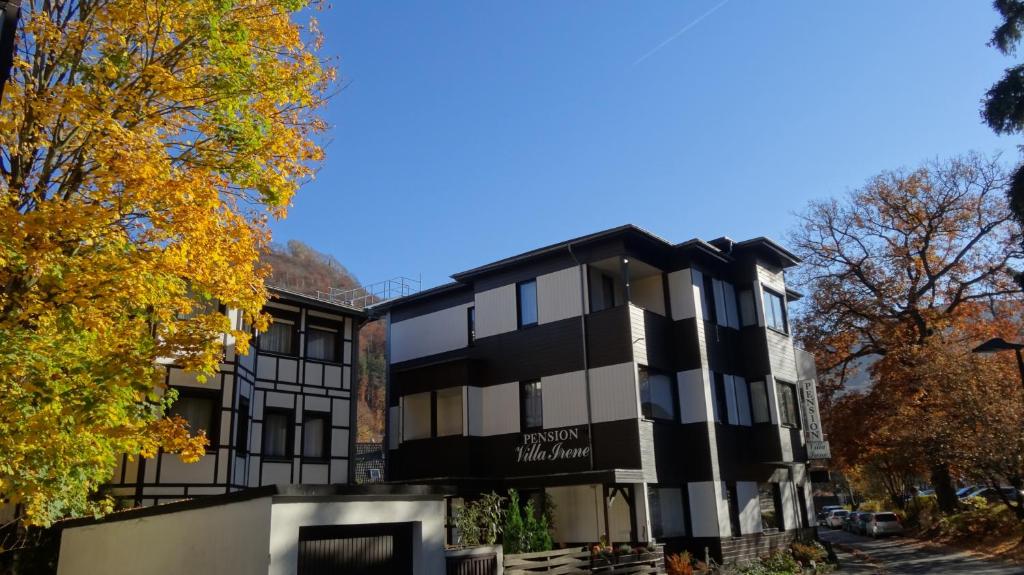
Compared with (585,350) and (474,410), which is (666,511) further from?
(474,410)

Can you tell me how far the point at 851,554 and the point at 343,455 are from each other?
21.0 m

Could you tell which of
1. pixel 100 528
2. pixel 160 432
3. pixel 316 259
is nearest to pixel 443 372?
pixel 100 528

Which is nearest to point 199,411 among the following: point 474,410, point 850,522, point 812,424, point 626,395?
point 474,410

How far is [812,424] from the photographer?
89.0 feet

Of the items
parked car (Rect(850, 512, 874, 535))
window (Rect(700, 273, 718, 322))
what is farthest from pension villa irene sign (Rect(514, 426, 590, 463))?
parked car (Rect(850, 512, 874, 535))

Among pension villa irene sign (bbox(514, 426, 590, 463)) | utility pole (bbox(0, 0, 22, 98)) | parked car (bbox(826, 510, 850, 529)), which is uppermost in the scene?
utility pole (bbox(0, 0, 22, 98))

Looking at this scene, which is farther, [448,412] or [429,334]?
[429,334]

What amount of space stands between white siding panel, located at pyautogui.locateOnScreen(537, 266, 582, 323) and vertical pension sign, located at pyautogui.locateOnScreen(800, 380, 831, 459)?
9.85 metres

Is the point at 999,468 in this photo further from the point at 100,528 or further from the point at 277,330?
the point at 100,528

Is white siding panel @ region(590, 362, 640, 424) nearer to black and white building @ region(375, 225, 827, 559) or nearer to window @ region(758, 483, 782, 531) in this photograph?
black and white building @ region(375, 225, 827, 559)

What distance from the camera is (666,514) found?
2311 centimetres

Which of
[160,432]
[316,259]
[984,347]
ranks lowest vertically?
[160,432]

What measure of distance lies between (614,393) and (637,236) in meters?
5.06

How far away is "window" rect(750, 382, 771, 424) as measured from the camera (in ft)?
85.7
